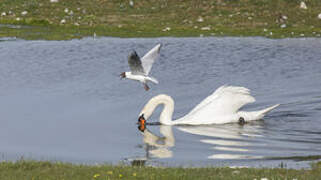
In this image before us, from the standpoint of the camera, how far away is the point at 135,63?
2173cm

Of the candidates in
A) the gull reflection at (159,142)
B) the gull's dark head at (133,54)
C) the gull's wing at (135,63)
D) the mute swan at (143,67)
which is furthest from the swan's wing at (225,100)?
the gull's dark head at (133,54)

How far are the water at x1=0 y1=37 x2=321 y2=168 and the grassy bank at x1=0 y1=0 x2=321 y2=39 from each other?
7.66ft

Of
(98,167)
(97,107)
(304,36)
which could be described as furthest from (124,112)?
(304,36)

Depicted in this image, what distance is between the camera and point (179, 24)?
4675 cm

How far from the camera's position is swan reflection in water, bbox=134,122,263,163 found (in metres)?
17.6

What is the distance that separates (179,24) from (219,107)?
25117 mm

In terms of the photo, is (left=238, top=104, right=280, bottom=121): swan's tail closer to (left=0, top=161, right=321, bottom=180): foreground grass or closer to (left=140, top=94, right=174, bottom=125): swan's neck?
(left=140, top=94, right=174, bottom=125): swan's neck

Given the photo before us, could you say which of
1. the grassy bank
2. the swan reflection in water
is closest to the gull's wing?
the swan reflection in water

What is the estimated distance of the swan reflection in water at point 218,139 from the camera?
57.7 feet

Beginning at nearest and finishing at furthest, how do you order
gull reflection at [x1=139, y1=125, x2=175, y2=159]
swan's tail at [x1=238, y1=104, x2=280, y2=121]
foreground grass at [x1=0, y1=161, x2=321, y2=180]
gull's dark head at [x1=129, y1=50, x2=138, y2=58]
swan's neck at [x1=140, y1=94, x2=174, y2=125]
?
foreground grass at [x1=0, y1=161, x2=321, y2=180] → gull reflection at [x1=139, y1=125, x2=175, y2=159] → gull's dark head at [x1=129, y1=50, x2=138, y2=58] → swan's neck at [x1=140, y1=94, x2=174, y2=125] → swan's tail at [x1=238, y1=104, x2=280, y2=121]

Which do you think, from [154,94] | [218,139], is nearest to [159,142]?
[218,139]

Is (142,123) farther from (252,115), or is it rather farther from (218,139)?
(252,115)

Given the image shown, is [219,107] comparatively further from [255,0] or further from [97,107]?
[255,0]

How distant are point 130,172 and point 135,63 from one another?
856cm
